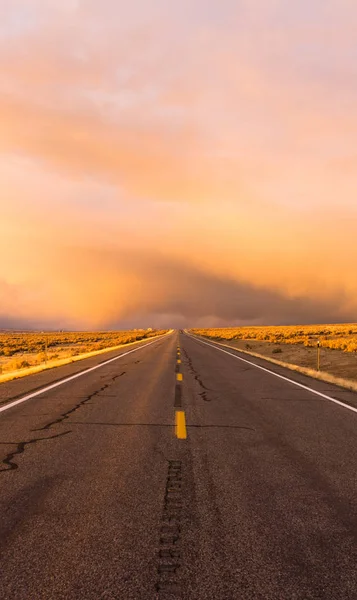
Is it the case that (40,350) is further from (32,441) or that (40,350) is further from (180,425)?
(32,441)

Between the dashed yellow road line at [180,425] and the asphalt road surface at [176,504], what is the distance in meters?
0.08

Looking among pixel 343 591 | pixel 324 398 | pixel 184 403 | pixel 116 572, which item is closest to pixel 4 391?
pixel 184 403

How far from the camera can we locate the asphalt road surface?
296 cm

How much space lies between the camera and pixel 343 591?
9.38ft

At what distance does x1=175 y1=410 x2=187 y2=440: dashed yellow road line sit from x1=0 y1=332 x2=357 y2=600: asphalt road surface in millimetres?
77

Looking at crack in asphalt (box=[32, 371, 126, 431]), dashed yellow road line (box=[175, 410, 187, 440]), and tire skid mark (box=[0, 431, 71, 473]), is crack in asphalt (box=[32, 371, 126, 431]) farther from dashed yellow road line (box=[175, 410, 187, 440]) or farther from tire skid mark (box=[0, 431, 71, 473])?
dashed yellow road line (box=[175, 410, 187, 440])

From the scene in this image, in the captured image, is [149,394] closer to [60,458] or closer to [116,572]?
[60,458]

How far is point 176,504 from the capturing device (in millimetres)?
4254

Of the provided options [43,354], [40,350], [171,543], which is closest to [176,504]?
[171,543]

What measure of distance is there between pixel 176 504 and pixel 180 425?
3625 millimetres

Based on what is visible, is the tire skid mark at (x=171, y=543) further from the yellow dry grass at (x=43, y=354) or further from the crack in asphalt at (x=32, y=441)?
the yellow dry grass at (x=43, y=354)

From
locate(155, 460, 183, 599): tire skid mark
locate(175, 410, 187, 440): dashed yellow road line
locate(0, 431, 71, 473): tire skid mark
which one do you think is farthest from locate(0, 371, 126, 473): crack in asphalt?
locate(155, 460, 183, 599): tire skid mark

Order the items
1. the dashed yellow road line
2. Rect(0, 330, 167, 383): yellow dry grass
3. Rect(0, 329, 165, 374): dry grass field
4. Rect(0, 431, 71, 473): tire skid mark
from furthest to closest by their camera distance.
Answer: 1. Rect(0, 329, 165, 374): dry grass field
2. Rect(0, 330, 167, 383): yellow dry grass
3. the dashed yellow road line
4. Rect(0, 431, 71, 473): tire skid mark

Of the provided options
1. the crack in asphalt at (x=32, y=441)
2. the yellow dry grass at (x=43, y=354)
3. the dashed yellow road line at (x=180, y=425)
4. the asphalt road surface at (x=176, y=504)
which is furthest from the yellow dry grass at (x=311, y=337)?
the asphalt road surface at (x=176, y=504)
